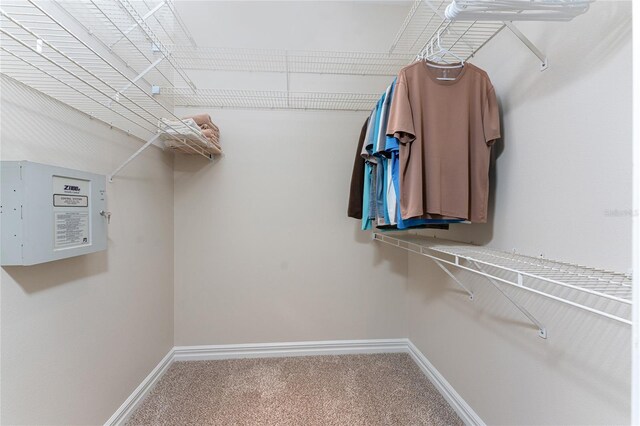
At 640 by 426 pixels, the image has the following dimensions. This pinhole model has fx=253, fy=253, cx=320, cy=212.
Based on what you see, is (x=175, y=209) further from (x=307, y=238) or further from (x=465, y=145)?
(x=465, y=145)

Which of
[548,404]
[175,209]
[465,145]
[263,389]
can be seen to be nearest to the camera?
[548,404]

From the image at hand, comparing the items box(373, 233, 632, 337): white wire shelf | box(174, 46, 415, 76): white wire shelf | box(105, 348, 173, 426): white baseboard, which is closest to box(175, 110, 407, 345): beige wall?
box(105, 348, 173, 426): white baseboard

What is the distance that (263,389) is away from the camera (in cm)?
160

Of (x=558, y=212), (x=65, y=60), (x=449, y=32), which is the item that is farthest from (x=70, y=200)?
(x=449, y=32)

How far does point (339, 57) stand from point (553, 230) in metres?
1.80

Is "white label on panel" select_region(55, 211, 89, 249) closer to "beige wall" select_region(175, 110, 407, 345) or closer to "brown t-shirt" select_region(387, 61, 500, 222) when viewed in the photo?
"beige wall" select_region(175, 110, 407, 345)

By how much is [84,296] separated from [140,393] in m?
0.78

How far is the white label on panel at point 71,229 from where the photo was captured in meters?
Result: 0.95

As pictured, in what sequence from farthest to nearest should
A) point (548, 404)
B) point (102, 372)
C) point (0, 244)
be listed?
1. point (102, 372)
2. point (548, 404)
3. point (0, 244)

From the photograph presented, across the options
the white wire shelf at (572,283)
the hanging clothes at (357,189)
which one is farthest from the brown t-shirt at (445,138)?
the hanging clothes at (357,189)

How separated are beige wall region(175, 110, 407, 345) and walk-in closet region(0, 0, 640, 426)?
0.02 metres

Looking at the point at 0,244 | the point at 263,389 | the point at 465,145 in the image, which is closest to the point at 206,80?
the point at 0,244

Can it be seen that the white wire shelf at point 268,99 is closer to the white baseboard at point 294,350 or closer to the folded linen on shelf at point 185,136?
the folded linen on shelf at point 185,136

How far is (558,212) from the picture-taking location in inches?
35.9
